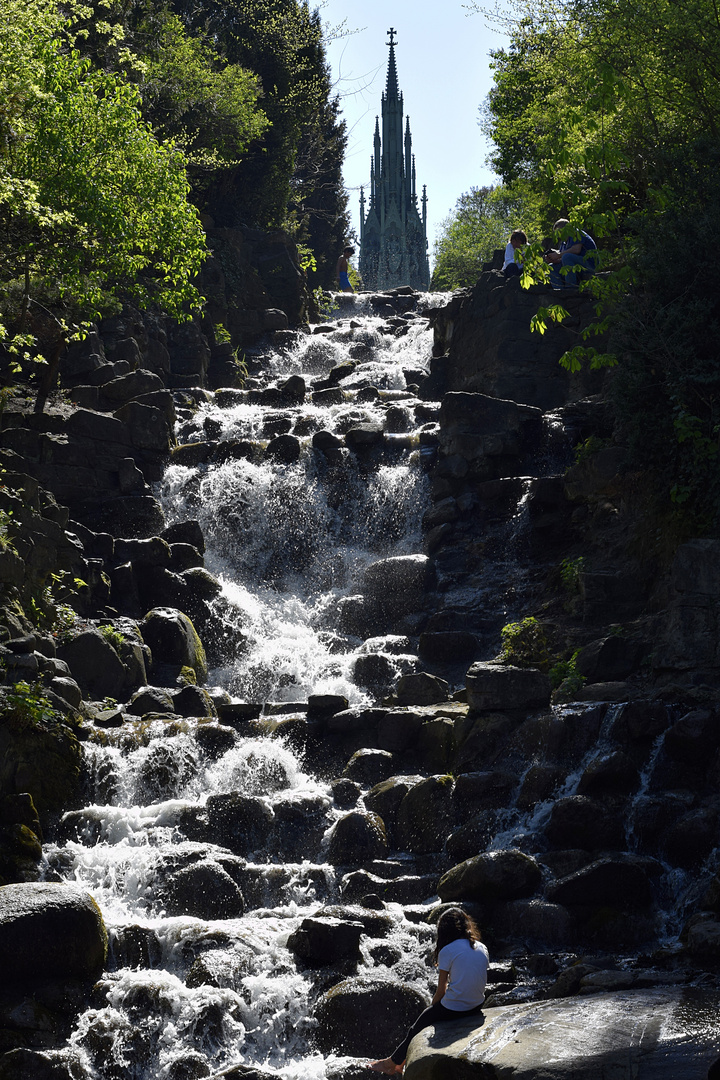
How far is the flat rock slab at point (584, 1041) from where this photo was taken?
6.20 m

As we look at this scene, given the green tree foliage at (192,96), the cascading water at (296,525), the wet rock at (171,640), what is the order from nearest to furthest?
the wet rock at (171,640) → the cascading water at (296,525) → the green tree foliage at (192,96)

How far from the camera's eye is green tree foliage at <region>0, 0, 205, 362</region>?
19.3m

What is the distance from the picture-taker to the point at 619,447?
703 inches

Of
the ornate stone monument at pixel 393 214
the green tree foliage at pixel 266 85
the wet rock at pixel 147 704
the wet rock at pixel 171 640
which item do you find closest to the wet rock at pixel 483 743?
the wet rock at pixel 147 704

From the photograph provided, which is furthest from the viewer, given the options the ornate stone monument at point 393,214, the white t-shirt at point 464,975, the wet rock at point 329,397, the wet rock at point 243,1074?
the ornate stone monument at point 393,214

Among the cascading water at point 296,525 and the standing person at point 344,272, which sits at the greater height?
the standing person at point 344,272

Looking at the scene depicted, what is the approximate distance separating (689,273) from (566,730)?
25.2 feet

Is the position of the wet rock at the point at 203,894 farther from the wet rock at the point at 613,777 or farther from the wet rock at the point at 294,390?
the wet rock at the point at 294,390

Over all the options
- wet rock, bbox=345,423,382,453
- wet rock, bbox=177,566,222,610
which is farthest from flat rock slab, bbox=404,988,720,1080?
wet rock, bbox=345,423,382,453

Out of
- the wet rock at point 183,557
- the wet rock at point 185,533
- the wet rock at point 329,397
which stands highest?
the wet rock at point 329,397

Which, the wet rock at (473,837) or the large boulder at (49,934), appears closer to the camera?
the large boulder at (49,934)

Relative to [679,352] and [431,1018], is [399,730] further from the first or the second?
[679,352]

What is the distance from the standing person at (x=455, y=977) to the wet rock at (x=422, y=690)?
25.8 ft

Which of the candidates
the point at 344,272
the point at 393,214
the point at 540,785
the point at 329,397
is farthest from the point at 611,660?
the point at 393,214
